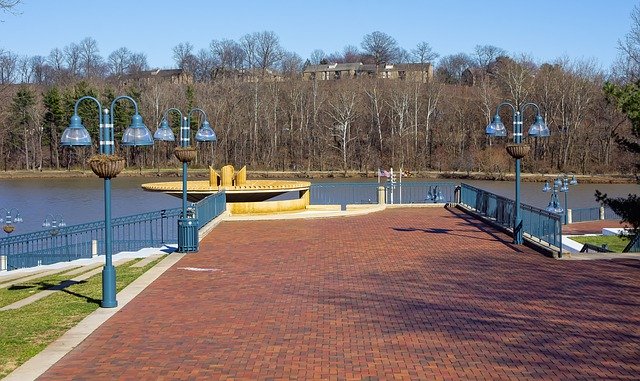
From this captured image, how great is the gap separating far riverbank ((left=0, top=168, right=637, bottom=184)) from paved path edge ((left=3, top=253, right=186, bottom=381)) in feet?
199

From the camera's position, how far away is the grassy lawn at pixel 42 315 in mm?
9695

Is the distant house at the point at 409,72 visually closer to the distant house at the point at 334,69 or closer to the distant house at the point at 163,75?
the distant house at the point at 334,69

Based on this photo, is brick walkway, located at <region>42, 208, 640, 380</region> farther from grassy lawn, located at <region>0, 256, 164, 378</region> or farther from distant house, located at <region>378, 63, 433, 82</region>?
distant house, located at <region>378, 63, 433, 82</region>

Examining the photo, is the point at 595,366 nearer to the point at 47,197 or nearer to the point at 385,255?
the point at 385,255

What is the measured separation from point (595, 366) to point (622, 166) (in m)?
63.9

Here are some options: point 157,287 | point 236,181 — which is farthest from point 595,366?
point 236,181

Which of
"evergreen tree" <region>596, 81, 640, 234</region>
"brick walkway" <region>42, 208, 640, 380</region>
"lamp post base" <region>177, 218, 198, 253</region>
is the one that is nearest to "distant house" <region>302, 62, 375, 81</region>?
"evergreen tree" <region>596, 81, 640, 234</region>

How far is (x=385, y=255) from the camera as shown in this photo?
17.8 metres

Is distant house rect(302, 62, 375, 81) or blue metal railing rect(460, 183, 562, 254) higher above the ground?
distant house rect(302, 62, 375, 81)

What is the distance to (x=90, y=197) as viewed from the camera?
5434cm

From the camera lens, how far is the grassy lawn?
9.70m

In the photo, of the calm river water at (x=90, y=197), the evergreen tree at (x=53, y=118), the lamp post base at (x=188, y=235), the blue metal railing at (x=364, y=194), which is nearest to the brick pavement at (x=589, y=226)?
the blue metal railing at (x=364, y=194)

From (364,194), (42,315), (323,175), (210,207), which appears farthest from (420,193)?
(42,315)

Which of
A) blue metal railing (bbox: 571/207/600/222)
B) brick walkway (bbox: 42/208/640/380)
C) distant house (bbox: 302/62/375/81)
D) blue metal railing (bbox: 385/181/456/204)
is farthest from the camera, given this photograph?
distant house (bbox: 302/62/375/81)
